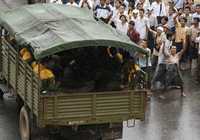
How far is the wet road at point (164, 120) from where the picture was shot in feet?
50.0

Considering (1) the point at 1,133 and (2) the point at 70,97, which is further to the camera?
(1) the point at 1,133

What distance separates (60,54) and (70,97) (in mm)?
1396

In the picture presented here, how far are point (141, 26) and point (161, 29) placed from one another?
4.07ft

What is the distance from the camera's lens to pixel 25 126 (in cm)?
1435

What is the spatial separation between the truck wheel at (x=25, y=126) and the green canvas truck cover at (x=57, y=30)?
1535mm

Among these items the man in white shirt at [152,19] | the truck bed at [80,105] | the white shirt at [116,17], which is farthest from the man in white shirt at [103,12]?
the truck bed at [80,105]

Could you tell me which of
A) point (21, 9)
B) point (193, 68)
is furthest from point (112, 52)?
point (193, 68)

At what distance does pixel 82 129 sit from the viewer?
13.7m

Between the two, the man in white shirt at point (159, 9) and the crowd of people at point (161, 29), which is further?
the man in white shirt at point (159, 9)

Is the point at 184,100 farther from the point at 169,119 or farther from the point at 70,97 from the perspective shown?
the point at 70,97

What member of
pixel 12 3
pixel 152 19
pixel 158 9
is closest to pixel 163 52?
pixel 152 19

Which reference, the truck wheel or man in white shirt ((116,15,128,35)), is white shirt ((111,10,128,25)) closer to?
man in white shirt ((116,15,128,35))

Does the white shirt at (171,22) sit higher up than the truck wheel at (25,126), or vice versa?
the white shirt at (171,22)

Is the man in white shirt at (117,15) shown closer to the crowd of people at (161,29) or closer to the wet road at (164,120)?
the crowd of people at (161,29)
